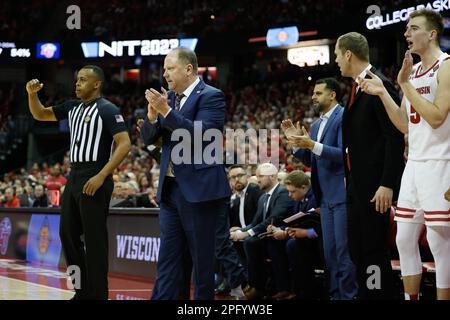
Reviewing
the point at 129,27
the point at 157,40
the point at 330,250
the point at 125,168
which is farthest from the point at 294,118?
the point at 330,250

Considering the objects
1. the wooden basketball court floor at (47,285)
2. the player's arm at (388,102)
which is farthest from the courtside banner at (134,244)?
the player's arm at (388,102)

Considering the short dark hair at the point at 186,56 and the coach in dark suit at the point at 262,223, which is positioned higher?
the short dark hair at the point at 186,56

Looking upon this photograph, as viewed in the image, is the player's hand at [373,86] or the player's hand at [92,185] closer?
the player's hand at [373,86]

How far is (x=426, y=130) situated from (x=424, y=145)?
0.10 meters

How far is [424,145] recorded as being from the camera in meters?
4.81

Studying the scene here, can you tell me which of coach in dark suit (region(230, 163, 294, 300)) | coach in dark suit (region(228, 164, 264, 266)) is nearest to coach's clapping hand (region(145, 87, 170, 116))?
coach in dark suit (region(230, 163, 294, 300))

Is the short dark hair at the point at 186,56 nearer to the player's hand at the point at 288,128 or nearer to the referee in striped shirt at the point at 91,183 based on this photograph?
the player's hand at the point at 288,128

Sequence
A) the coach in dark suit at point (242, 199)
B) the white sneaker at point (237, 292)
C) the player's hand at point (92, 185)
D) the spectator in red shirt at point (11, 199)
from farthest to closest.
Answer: the spectator in red shirt at point (11, 199), the coach in dark suit at point (242, 199), the white sneaker at point (237, 292), the player's hand at point (92, 185)

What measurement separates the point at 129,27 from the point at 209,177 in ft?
90.2

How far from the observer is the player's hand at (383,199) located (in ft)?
16.4

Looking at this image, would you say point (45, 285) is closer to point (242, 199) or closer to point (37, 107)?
point (242, 199)

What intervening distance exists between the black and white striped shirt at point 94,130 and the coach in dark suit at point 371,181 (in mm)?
2099
